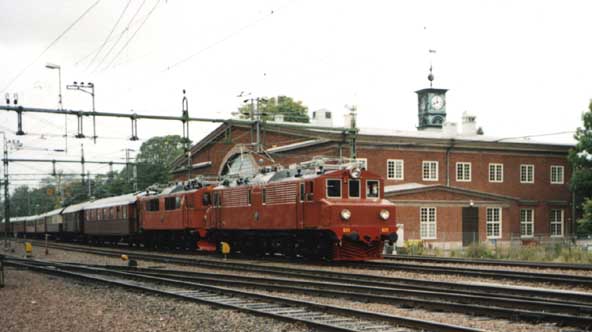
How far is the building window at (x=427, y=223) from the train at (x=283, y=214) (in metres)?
17.0

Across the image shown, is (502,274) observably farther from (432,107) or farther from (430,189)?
(432,107)

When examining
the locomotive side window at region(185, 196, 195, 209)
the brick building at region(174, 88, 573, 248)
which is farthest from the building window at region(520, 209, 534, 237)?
the locomotive side window at region(185, 196, 195, 209)

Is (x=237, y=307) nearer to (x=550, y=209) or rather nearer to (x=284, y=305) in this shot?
(x=284, y=305)

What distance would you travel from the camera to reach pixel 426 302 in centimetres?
1312

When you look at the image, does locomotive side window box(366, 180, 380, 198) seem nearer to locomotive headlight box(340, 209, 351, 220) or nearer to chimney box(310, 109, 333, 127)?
locomotive headlight box(340, 209, 351, 220)

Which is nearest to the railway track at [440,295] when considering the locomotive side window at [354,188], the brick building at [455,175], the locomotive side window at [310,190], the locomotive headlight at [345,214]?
the locomotive headlight at [345,214]

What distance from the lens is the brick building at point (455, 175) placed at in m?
47.9

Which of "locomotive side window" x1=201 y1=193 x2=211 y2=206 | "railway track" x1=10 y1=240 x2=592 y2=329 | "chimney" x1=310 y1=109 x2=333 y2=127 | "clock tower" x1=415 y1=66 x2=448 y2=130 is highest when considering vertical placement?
"clock tower" x1=415 y1=66 x2=448 y2=130

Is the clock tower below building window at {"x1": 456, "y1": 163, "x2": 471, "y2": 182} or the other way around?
the other way around

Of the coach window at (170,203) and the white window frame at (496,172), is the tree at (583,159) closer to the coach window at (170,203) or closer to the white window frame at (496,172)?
the white window frame at (496,172)

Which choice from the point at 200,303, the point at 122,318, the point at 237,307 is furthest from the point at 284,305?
the point at 122,318

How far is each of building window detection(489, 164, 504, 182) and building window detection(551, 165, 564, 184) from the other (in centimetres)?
518

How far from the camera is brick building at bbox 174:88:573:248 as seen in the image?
47938 mm

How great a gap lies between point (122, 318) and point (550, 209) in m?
49.1
